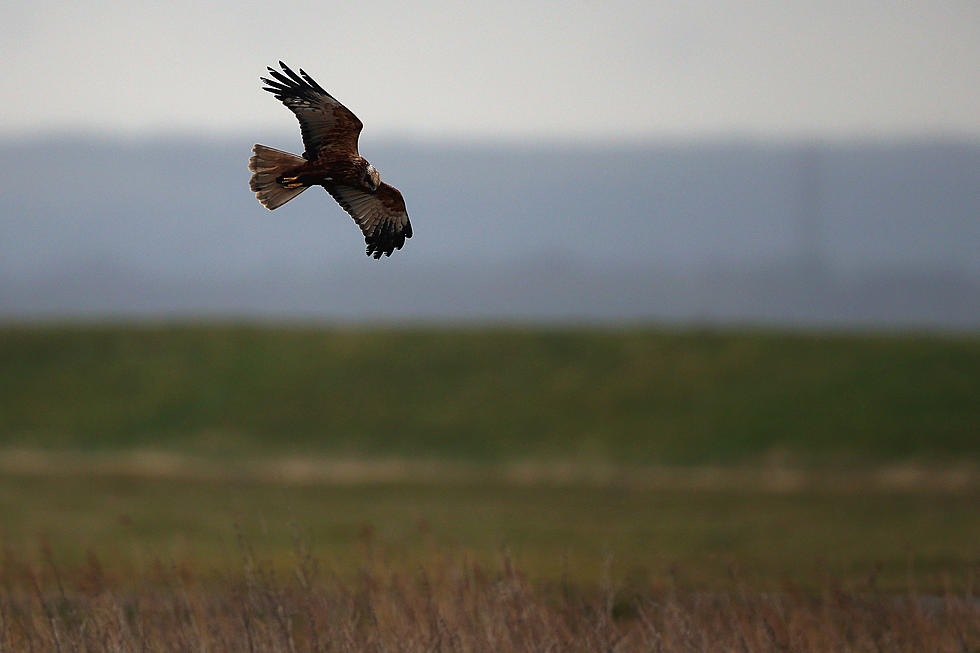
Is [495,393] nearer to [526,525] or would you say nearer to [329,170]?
[526,525]

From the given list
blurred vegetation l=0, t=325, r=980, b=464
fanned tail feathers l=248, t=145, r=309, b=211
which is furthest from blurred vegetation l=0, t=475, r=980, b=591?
fanned tail feathers l=248, t=145, r=309, b=211

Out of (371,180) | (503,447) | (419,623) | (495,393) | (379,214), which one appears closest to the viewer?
(371,180)

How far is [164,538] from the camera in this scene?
24.8 meters

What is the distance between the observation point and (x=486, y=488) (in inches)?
1302

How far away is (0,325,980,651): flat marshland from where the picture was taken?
1081 centimetres

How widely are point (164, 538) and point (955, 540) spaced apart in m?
14.8

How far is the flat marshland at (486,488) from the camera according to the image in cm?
1081

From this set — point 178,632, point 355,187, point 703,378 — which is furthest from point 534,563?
point 703,378

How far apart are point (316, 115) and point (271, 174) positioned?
0.40 m

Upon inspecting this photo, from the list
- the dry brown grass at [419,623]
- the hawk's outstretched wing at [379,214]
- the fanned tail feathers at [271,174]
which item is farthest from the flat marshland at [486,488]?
the fanned tail feathers at [271,174]

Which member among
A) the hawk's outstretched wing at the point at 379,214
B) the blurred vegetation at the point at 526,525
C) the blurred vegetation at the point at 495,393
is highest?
the hawk's outstretched wing at the point at 379,214

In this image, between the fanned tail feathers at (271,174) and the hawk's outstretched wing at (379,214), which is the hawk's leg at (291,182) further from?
the hawk's outstretched wing at (379,214)

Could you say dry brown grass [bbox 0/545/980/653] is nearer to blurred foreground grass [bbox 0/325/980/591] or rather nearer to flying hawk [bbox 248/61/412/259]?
flying hawk [bbox 248/61/412/259]

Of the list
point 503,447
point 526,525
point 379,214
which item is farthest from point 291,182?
point 503,447
